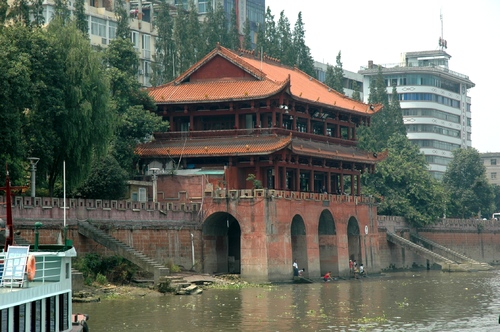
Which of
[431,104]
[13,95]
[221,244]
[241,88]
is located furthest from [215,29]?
[431,104]

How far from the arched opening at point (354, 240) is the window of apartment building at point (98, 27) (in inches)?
1376

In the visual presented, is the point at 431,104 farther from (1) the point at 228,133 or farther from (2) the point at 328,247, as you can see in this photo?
(1) the point at 228,133

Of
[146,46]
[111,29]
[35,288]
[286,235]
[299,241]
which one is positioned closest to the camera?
[35,288]

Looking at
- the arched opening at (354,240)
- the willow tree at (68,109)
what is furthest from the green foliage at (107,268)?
the arched opening at (354,240)

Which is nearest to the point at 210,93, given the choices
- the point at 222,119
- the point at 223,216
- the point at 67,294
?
the point at 222,119

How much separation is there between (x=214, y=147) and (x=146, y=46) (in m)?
39.7

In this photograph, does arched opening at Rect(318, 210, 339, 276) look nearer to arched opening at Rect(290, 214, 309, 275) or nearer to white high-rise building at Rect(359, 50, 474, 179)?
arched opening at Rect(290, 214, 309, 275)

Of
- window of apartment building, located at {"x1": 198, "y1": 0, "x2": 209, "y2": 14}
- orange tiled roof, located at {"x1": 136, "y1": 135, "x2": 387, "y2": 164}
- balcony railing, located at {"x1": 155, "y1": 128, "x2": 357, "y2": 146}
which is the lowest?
orange tiled roof, located at {"x1": 136, "y1": 135, "x2": 387, "y2": 164}

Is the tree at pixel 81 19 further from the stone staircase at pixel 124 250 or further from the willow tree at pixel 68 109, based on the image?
the stone staircase at pixel 124 250

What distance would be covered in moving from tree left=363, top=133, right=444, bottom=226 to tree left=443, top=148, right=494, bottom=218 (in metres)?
15.5

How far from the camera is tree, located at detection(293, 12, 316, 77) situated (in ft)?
340

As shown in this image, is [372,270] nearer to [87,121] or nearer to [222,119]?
[222,119]

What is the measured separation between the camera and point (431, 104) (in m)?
142

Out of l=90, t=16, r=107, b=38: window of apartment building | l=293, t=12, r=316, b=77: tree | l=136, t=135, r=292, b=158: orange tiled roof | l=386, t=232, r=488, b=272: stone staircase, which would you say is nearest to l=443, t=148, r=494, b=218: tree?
l=293, t=12, r=316, b=77: tree
